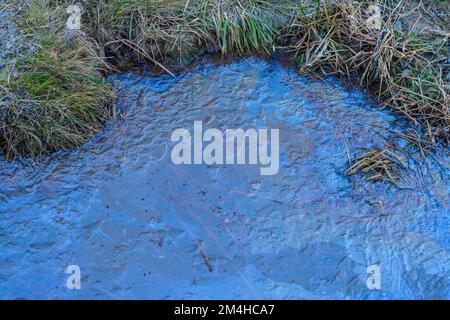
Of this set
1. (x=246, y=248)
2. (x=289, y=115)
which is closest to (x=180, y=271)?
(x=246, y=248)

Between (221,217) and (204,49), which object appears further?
(204,49)

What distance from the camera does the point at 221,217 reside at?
152 inches

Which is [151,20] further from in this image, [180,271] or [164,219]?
[180,271]

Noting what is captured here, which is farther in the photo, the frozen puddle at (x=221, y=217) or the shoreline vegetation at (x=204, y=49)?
the shoreline vegetation at (x=204, y=49)

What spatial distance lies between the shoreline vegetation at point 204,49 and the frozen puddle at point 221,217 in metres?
0.18

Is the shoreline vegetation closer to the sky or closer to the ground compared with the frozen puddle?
closer to the sky

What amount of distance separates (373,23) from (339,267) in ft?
6.83

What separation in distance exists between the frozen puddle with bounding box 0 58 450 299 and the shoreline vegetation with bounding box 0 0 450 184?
0.18 meters

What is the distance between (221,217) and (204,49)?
5.39 feet

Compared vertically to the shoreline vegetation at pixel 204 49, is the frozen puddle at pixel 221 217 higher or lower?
lower

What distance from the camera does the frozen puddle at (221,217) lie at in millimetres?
3541

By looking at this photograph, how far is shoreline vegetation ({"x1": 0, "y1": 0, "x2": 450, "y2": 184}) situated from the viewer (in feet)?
13.9

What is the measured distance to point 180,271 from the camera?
3.58m

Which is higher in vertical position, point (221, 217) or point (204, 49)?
point (204, 49)
